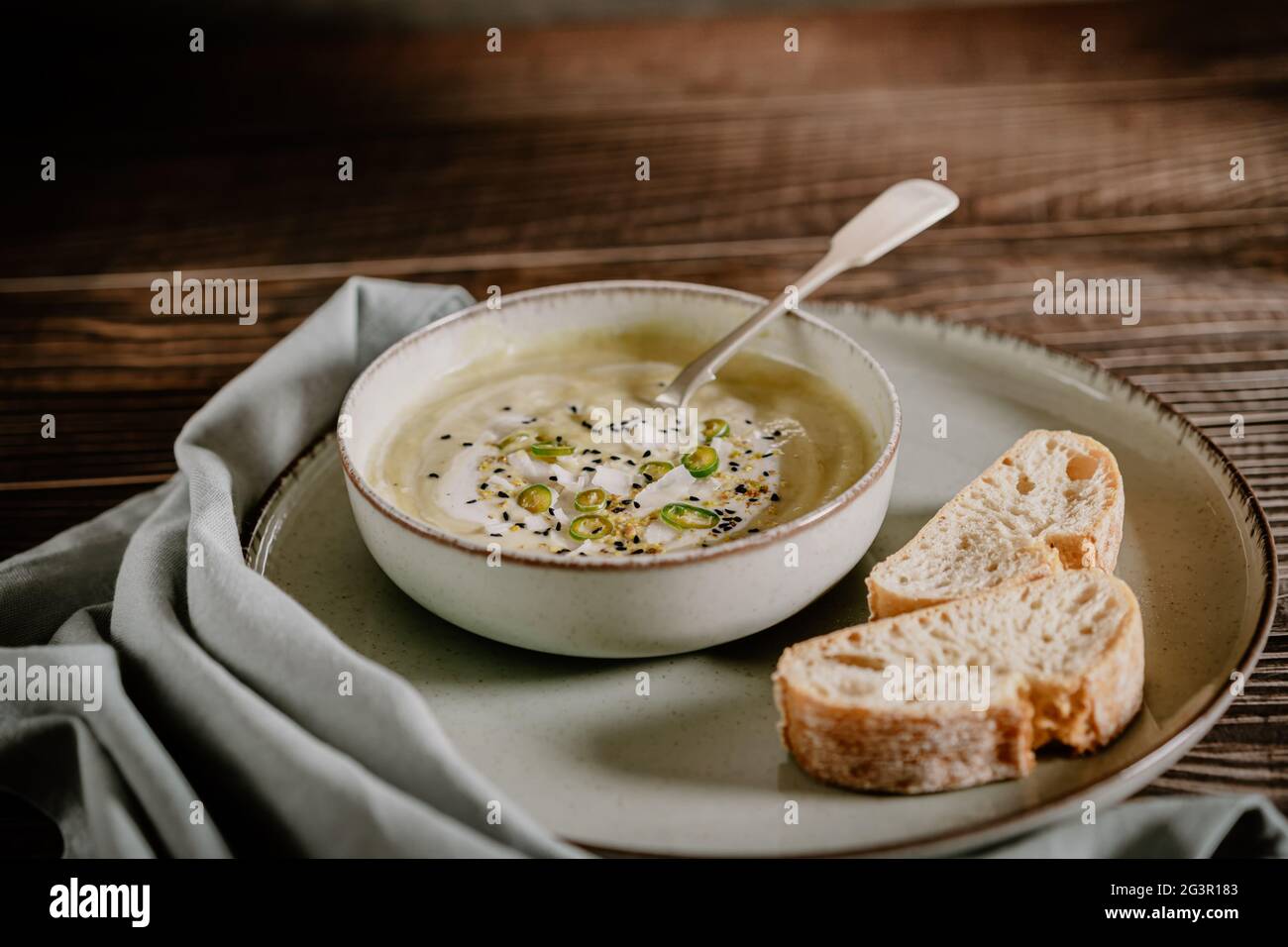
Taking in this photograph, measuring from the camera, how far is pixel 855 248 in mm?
2369

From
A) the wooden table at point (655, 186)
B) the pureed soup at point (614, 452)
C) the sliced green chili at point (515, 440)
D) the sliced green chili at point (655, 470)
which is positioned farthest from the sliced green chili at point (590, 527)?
the wooden table at point (655, 186)

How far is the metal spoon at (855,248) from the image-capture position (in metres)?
2.16

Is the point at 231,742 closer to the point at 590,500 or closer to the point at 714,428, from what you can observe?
the point at 590,500

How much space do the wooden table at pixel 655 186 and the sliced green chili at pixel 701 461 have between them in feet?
2.67

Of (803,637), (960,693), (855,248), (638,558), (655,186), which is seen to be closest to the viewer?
(960,693)

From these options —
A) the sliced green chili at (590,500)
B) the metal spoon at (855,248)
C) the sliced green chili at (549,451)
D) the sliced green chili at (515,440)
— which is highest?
the metal spoon at (855,248)

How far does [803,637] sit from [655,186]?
7.07 ft

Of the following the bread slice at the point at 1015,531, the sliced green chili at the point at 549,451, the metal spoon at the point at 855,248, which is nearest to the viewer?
the bread slice at the point at 1015,531

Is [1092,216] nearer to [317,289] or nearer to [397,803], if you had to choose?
[317,289]

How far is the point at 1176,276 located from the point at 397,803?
2.33m

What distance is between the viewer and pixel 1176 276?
9.68 ft

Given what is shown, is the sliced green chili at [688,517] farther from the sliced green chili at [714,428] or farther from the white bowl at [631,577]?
the sliced green chili at [714,428]

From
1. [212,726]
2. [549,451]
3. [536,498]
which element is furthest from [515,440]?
[212,726]

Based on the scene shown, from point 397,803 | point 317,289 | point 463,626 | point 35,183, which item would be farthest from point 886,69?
point 397,803
